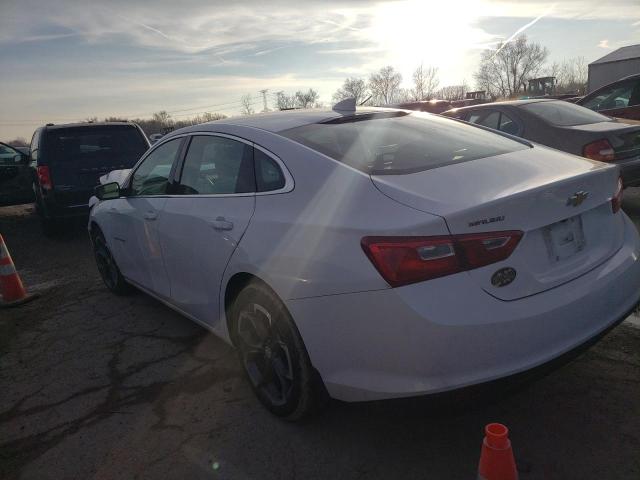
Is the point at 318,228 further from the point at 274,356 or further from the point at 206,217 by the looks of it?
the point at 206,217

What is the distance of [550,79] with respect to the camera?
1790 inches

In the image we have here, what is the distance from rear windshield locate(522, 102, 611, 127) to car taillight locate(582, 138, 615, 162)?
0.46m

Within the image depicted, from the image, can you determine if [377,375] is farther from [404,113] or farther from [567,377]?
[404,113]

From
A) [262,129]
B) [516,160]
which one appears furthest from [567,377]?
[262,129]

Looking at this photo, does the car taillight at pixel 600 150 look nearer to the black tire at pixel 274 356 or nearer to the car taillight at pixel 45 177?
the black tire at pixel 274 356

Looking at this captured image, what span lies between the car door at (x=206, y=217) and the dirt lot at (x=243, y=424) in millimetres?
497

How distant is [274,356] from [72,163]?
6.62 metres

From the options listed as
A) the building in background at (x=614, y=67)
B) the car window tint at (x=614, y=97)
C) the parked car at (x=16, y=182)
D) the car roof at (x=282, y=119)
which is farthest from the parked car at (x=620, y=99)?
the building in background at (x=614, y=67)

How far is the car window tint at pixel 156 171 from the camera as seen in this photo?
3.79m

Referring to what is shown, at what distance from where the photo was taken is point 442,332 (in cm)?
193

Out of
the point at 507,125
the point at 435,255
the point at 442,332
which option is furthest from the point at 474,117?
the point at 442,332

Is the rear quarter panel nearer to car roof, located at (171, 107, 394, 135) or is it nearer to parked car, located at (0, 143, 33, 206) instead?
car roof, located at (171, 107, 394, 135)

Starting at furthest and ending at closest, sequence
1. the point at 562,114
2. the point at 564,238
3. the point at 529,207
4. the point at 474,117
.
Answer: the point at 474,117 < the point at 562,114 < the point at 564,238 < the point at 529,207

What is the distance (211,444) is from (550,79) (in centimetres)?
5044
